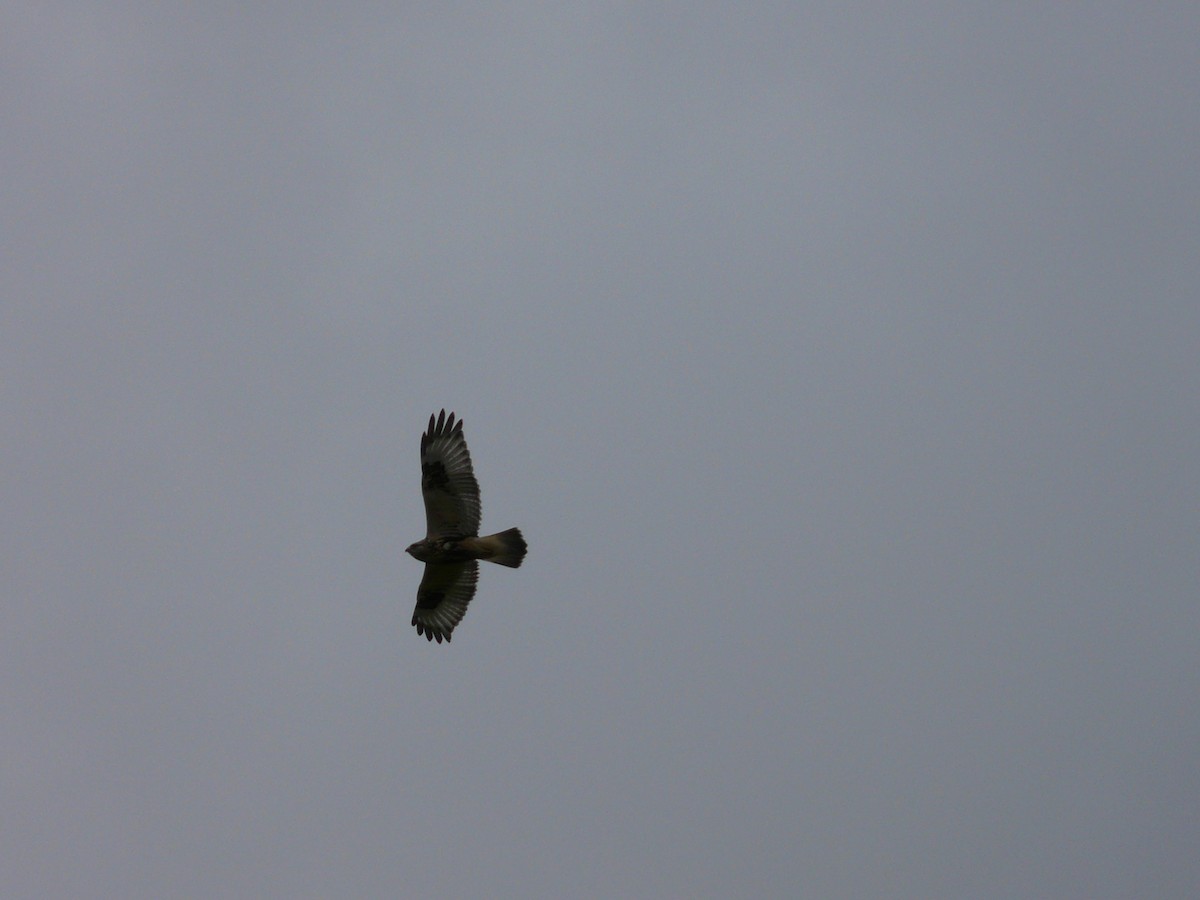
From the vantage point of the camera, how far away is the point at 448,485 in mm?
21266

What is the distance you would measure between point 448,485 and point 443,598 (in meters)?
2.31

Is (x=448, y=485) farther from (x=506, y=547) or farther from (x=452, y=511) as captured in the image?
(x=506, y=547)

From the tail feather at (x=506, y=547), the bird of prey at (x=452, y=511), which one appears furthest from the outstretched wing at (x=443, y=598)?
the tail feather at (x=506, y=547)

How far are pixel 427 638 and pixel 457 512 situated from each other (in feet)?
8.61

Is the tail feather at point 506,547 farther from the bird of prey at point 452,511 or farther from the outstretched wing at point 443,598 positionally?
the outstretched wing at point 443,598

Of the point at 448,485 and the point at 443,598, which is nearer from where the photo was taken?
the point at 448,485

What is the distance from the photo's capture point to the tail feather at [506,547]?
68.6 feet

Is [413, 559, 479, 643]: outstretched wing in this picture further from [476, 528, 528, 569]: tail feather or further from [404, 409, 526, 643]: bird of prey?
[476, 528, 528, 569]: tail feather

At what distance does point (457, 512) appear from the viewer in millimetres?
21344

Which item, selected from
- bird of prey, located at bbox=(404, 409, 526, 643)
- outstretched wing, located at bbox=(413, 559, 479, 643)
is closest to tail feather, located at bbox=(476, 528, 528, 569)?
Answer: bird of prey, located at bbox=(404, 409, 526, 643)

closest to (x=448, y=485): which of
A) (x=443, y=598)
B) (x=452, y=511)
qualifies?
(x=452, y=511)

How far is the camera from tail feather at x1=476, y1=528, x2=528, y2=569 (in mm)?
20906

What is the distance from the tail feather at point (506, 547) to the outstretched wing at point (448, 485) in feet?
1.38

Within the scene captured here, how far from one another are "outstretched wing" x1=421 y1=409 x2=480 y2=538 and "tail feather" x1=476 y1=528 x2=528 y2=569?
420 millimetres
